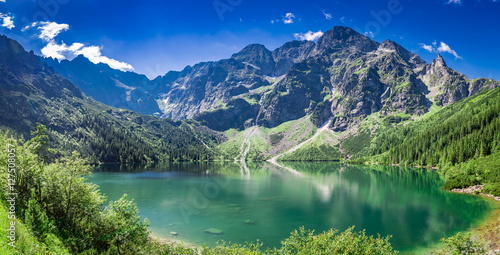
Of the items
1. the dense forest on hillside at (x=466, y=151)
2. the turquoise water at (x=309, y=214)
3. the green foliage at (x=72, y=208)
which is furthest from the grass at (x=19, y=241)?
the dense forest on hillside at (x=466, y=151)

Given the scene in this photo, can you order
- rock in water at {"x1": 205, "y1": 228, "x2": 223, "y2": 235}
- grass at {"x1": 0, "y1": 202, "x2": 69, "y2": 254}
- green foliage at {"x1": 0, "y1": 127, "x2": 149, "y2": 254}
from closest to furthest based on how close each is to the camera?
grass at {"x1": 0, "y1": 202, "x2": 69, "y2": 254} → green foliage at {"x1": 0, "y1": 127, "x2": 149, "y2": 254} → rock in water at {"x1": 205, "y1": 228, "x2": 223, "y2": 235}

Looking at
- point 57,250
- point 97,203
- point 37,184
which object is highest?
point 37,184

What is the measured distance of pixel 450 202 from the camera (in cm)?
6719

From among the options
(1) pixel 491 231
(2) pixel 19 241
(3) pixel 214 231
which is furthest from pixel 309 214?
(2) pixel 19 241

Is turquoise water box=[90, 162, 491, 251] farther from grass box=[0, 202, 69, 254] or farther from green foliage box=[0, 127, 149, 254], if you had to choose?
grass box=[0, 202, 69, 254]

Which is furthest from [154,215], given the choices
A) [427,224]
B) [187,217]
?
[427,224]

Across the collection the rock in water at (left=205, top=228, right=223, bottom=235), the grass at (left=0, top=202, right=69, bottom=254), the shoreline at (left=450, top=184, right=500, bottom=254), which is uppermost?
the grass at (left=0, top=202, right=69, bottom=254)

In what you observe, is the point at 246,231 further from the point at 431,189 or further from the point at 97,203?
the point at 431,189

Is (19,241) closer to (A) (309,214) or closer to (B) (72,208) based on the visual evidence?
(B) (72,208)

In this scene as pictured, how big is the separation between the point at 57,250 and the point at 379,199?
81344 millimetres

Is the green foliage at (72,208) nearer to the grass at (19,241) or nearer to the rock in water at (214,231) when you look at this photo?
the grass at (19,241)

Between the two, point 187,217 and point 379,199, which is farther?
point 379,199

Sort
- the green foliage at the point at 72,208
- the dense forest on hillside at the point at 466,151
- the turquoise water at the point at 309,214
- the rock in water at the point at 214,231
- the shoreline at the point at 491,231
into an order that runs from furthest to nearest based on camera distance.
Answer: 1. the dense forest on hillside at the point at 466,151
2. the rock in water at the point at 214,231
3. the turquoise water at the point at 309,214
4. the shoreline at the point at 491,231
5. the green foliage at the point at 72,208

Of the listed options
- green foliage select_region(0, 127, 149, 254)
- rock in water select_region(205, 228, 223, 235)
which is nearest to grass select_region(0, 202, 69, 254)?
green foliage select_region(0, 127, 149, 254)
